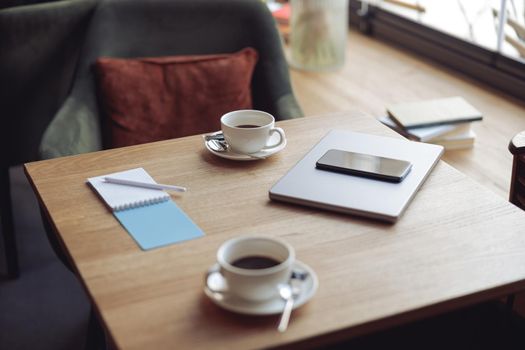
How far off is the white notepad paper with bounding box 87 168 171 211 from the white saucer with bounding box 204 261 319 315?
324 millimetres

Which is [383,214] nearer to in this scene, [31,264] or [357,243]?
[357,243]

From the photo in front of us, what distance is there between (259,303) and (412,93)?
1.90 metres

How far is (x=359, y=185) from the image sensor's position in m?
1.31

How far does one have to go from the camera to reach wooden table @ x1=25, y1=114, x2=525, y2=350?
3.18 ft

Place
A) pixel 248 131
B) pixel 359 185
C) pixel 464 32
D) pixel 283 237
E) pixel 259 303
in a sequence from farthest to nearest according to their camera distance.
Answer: pixel 464 32, pixel 248 131, pixel 359 185, pixel 283 237, pixel 259 303

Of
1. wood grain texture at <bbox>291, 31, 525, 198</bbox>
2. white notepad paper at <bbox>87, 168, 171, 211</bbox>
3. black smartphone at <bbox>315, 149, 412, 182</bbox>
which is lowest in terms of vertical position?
wood grain texture at <bbox>291, 31, 525, 198</bbox>

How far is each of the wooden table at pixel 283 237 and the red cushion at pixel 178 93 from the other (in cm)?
59

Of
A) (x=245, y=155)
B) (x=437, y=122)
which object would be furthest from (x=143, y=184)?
(x=437, y=122)

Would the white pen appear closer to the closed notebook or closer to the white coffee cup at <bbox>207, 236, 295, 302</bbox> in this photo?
the white coffee cup at <bbox>207, 236, 295, 302</bbox>

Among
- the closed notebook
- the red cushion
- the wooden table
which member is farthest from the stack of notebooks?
the wooden table

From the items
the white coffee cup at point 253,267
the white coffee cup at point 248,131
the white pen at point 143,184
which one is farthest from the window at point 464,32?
the white coffee cup at point 253,267

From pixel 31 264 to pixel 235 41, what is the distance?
99 centimetres

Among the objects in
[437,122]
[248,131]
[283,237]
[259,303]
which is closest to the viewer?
[259,303]

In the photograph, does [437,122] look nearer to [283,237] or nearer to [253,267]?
[283,237]
